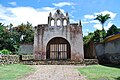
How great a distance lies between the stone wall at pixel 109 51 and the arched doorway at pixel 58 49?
3.85 metres

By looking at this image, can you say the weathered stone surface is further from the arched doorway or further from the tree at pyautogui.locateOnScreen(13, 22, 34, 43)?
the tree at pyautogui.locateOnScreen(13, 22, 34, 43)

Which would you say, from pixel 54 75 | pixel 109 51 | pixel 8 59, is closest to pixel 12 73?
pixel 54 75

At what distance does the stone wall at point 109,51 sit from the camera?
20938mm

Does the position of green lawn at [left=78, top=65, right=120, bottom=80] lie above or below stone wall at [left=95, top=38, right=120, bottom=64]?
below

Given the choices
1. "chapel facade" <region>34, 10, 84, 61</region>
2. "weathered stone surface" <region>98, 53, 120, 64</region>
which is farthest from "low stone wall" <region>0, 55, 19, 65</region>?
"weathered stone surface" <region>98, 53, 120, 64</region>

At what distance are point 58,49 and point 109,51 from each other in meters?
6.68

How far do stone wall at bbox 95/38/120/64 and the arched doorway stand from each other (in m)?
3.85

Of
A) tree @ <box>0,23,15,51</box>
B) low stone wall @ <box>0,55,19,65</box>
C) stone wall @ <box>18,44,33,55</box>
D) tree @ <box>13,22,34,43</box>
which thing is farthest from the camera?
tree @ <box>13,22,34,43</box>

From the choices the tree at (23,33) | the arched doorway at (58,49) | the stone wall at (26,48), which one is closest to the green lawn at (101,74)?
the arched doorway at (58,49)

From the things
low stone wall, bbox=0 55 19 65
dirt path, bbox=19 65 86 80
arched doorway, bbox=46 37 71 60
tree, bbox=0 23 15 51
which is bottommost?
dirt path, bbox=19 65 86 80

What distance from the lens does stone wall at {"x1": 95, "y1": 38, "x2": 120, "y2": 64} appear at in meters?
20.9

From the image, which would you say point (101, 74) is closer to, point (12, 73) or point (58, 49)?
point (12, 73)

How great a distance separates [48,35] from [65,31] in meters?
2.02

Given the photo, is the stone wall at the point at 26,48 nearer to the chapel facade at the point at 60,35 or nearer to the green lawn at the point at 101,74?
the chapel facade at the point at 60,35
